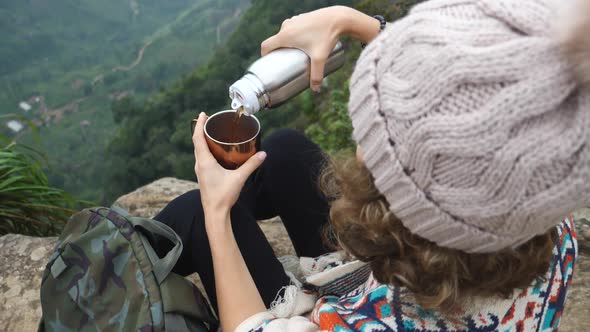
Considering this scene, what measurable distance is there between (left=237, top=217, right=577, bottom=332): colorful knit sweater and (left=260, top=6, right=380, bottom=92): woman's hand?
731 mm

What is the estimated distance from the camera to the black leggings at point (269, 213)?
141 cm

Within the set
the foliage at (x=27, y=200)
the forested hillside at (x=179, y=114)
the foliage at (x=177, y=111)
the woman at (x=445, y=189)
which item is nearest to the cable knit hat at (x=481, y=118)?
the woman at (x=445, y=189)

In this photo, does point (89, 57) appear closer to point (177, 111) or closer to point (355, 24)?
point (177, 111)

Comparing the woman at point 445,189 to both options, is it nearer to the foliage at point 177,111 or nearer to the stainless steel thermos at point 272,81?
the stainless steel thermos at point 272,81

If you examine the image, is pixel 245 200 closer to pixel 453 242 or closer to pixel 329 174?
pixel 329 174

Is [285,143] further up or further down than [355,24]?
further down

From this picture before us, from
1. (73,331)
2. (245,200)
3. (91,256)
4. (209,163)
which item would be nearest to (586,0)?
(209,163)

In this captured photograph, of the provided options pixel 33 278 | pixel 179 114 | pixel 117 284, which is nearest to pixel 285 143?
pixel 117 284

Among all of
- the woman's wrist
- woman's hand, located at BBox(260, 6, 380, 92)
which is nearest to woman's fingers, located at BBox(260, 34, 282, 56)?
woman's hand, located at BBox(260, 6, 380, 92)

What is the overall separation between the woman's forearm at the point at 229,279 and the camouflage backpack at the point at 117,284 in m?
0.12

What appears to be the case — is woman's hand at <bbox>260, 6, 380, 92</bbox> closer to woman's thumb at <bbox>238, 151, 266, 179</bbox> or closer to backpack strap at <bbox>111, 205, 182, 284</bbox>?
woman's thumb at <bbox>238, 151, 266, 179</bbox>

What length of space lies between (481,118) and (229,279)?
2.72 feet

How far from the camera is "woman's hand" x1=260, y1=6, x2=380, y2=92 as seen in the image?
1461 millimetres

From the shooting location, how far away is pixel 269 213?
1.75 m
